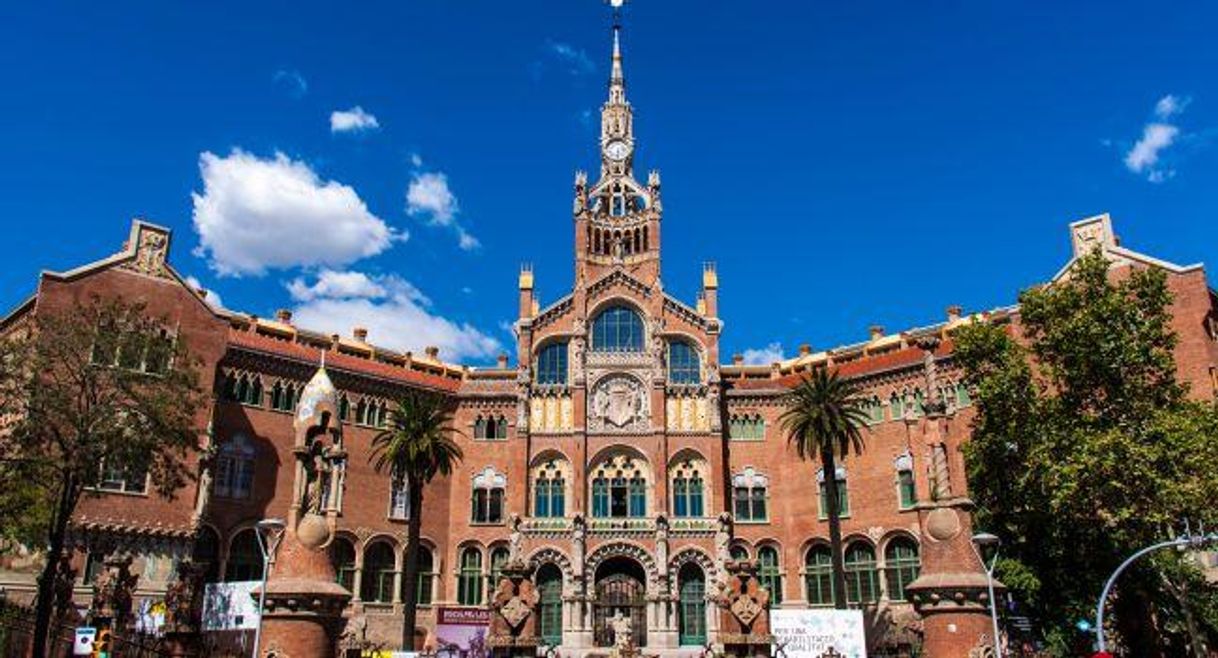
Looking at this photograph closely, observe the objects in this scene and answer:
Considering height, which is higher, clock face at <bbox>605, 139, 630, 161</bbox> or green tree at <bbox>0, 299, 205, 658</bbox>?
clock face at <bbox>605, 139, 630, 161</bbox>

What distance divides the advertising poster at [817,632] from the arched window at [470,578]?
2146 cm

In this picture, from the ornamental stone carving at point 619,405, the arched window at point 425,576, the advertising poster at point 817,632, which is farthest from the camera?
the ornamental stone carving at point 619,405

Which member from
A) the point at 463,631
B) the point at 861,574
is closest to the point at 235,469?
the point at 463,631

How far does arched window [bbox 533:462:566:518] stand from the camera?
52.0 m

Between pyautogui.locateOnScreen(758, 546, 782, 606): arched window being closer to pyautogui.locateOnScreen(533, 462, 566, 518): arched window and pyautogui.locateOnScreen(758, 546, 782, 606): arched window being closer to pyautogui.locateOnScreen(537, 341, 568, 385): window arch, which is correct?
pyautogui.locateOnScreen(533, 462, 566, 518): arched window

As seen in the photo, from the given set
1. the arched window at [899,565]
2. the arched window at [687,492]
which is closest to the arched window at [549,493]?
the arched window at [687,492]

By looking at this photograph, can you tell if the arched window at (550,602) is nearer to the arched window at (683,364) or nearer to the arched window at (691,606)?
the arched window at (691,606)

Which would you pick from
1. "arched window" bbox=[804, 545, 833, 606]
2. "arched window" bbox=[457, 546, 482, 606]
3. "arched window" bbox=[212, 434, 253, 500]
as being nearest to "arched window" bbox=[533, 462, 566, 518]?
"arched window" bbox=[457, 546, 482, 606]

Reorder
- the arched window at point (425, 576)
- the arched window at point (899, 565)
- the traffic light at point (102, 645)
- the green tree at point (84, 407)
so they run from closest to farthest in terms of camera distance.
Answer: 1. the traffic light at point (102, 645)
2. the green tree at point (84, 407)
3. the arched window at point (899, 565)
4. the arched window at point (425, 576)

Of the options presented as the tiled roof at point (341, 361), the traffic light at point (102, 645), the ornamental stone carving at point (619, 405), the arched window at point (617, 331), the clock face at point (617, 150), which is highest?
the clock face at point (617, 150)

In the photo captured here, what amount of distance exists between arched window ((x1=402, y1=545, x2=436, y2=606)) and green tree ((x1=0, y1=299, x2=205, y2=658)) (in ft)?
68.2

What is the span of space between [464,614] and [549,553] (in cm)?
782

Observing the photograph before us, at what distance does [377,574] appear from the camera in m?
50.8

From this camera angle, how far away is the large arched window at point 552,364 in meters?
54.8
